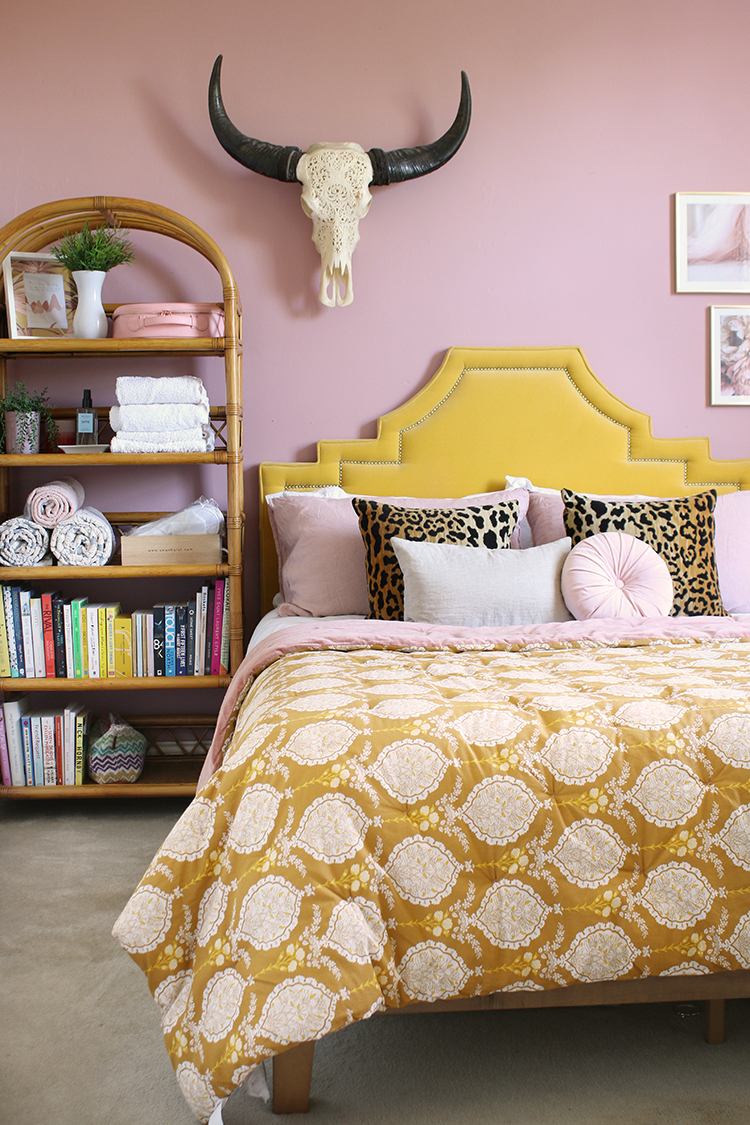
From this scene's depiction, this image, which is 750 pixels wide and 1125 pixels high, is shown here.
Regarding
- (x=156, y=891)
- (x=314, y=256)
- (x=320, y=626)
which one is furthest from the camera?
(x=314, y=256)

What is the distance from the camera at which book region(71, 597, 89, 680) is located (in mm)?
2523

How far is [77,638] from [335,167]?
5.67 feet

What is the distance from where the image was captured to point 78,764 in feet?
8.31

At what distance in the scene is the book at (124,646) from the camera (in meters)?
2.55

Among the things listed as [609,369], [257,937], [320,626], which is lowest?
[257,937]

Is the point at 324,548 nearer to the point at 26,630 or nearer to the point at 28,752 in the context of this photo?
the point at 26,630

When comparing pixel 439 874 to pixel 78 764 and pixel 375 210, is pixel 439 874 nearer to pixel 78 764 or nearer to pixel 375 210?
pixel 78 764

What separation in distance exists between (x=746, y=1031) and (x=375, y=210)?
8.47ft

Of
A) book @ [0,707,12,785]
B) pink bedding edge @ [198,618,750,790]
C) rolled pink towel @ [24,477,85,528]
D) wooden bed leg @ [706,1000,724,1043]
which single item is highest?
rolled pink towel @ [24,477,85,528]

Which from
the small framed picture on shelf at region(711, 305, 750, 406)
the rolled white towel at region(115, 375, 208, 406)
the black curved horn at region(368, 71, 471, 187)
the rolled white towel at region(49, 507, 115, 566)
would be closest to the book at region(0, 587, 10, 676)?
the rolled white towel at region(49, 507, 115, 566)

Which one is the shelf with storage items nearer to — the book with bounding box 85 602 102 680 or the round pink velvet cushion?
the book with bounding box 85 602 102 680

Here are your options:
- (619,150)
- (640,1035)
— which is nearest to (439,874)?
(640,1035)

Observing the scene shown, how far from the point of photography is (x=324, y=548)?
245cm

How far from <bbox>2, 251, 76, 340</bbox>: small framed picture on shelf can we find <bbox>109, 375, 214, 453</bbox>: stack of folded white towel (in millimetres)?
339
